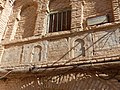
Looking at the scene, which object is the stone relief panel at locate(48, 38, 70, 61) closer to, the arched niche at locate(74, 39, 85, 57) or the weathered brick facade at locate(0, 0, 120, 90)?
the weathered brick facade at locate(0, 0, 120, 90)

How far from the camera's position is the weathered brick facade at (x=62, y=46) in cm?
470

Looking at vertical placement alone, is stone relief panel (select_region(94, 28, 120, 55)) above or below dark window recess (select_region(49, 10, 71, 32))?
below

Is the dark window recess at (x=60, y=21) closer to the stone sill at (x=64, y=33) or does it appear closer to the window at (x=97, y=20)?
the stone sill at (x=64, y=33)

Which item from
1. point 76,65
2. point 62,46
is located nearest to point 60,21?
point 62,46

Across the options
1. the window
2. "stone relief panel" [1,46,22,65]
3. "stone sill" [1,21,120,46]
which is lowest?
"stone relief panel" [1,46,22,65]

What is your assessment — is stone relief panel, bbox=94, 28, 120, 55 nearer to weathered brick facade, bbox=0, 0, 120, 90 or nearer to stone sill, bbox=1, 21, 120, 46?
weathered brick facade, bbox=0, 0, 120, 90

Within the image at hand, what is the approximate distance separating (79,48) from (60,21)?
1517 millimetres

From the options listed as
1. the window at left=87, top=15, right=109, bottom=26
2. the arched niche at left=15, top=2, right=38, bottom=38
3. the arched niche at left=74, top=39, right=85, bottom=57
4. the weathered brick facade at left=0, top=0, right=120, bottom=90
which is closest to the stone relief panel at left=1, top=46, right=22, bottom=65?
the weathered brick facade at left=0, top=0, right=120, bottom=90

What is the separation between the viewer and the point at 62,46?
5.53m

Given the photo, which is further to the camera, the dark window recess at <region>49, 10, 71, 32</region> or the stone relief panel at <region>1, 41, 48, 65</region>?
the dark window recess at <region>49, 10, 71, 32</region>

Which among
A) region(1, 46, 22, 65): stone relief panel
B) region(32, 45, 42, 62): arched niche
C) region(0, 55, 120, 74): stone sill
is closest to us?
region(0, 55, 120, 74): stone sill

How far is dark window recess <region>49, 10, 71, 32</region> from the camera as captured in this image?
626 cm

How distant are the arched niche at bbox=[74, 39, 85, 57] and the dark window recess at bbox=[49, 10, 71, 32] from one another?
0.86m

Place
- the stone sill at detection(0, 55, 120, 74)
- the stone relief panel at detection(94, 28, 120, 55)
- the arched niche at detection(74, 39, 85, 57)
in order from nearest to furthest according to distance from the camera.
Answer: the stone sill at detection(0, 55, 120, 74)
the stone relief panel at detection(94, 28, 120, 55)
the arched niche at detection(74, 39, 85, 57)
